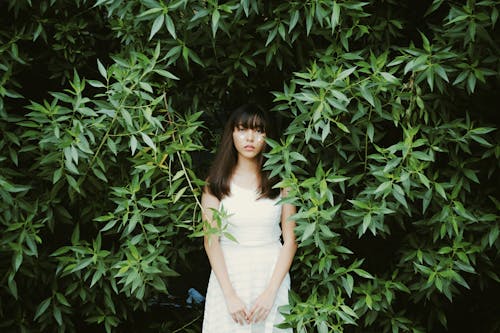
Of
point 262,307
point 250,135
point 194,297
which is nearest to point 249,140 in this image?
point 250,135

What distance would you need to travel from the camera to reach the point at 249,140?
2.60 meters

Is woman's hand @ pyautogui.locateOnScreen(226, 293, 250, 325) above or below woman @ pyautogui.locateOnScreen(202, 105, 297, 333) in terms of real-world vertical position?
below

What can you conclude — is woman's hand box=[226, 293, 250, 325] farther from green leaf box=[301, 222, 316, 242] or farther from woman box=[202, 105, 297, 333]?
green leaf box=[301, 222, 316, 242]

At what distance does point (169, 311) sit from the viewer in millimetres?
3254

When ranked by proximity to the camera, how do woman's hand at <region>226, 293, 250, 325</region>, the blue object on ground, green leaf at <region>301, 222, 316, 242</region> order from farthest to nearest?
1. the blue object on ground
2. woman's hand at <region>226, 293, 250, 325</region>
3. green leaf at <region>301, 222, 316, 242</region>

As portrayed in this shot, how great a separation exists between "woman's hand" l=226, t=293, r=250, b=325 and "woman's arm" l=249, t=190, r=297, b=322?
0.03 m

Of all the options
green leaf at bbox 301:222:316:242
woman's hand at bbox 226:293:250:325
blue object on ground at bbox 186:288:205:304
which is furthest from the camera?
blue object on ground at bbox 186:288:205:304

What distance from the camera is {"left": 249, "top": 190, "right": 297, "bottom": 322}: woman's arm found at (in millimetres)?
2535

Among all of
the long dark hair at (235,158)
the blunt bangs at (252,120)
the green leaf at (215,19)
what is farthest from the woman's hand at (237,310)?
the green leaf at (215,19)

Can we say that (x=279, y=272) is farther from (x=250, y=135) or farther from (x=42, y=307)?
(x=42, y=307)

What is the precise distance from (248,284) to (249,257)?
127 mm

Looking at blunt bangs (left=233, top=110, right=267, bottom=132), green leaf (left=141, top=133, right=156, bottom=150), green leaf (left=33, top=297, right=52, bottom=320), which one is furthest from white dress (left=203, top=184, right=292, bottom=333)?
green leaf (left=33, top=297, right=52, bottom=320)

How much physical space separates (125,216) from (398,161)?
118 cm

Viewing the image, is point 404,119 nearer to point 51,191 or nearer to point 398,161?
point 398,161
